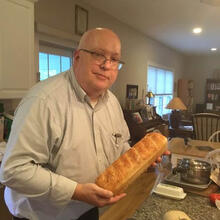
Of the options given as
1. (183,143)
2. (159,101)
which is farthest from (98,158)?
(159,101)

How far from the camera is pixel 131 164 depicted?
1081mm

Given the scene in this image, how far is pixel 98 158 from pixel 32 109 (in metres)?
0.40

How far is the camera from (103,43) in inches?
41.3

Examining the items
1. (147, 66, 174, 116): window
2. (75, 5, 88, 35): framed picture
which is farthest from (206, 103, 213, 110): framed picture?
(75, 5, 88, 35): framed picture

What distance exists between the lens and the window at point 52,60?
2.76 meters

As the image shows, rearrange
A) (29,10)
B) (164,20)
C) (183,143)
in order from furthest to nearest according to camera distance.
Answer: (164,20) → (183,143) → (29,10)

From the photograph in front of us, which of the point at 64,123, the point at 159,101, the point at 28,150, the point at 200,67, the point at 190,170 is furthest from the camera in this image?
the point at 200,67

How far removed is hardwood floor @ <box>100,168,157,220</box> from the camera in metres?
2.37

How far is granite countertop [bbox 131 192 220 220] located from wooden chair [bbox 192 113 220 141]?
2.90 m

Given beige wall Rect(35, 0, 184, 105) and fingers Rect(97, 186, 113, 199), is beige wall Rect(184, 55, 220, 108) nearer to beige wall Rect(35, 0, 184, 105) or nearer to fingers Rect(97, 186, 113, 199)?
beige wall Rect(35, 0, 184, 105)

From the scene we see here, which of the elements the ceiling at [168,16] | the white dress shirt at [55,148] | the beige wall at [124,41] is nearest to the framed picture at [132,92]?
the beige wall at [124,41]

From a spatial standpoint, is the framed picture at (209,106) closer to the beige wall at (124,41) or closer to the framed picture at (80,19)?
the beige wall at (124,41)

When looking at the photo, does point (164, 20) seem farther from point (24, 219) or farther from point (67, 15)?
point (24, 219)

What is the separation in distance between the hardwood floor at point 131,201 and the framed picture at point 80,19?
201cm
